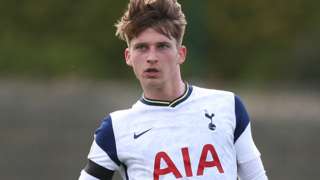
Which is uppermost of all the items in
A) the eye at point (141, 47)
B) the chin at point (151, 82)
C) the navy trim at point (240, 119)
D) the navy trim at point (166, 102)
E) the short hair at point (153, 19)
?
the short hair at point (153, 19)

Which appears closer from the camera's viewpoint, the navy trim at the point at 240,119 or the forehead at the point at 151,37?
the forehead at the point at 151,37

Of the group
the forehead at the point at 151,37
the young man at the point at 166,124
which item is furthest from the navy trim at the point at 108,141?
the forehead at the point at 151,37

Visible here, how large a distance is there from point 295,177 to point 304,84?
150 cm

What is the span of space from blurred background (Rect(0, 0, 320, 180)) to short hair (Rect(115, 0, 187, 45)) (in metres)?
4.52

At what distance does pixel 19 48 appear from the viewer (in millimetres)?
11586

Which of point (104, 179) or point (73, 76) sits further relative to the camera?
point (73, 76)

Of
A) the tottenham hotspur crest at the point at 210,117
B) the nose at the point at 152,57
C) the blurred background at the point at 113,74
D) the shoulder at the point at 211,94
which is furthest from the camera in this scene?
the blurred background at the point at 113,74

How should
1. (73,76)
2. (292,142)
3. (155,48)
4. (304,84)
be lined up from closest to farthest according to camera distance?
(155,48) → (292,142) → (304,84) → (73,76)

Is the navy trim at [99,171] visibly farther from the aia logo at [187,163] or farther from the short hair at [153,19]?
the short hair at [153,19]

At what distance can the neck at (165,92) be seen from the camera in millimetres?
4426

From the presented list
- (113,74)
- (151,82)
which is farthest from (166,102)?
(113,74)

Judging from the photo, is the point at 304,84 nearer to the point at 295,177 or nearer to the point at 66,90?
the point at 295,177

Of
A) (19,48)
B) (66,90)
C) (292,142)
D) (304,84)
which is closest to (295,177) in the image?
(292,142)

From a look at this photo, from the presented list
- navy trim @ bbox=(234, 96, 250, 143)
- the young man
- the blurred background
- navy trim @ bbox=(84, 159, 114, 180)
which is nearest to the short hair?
the young man
